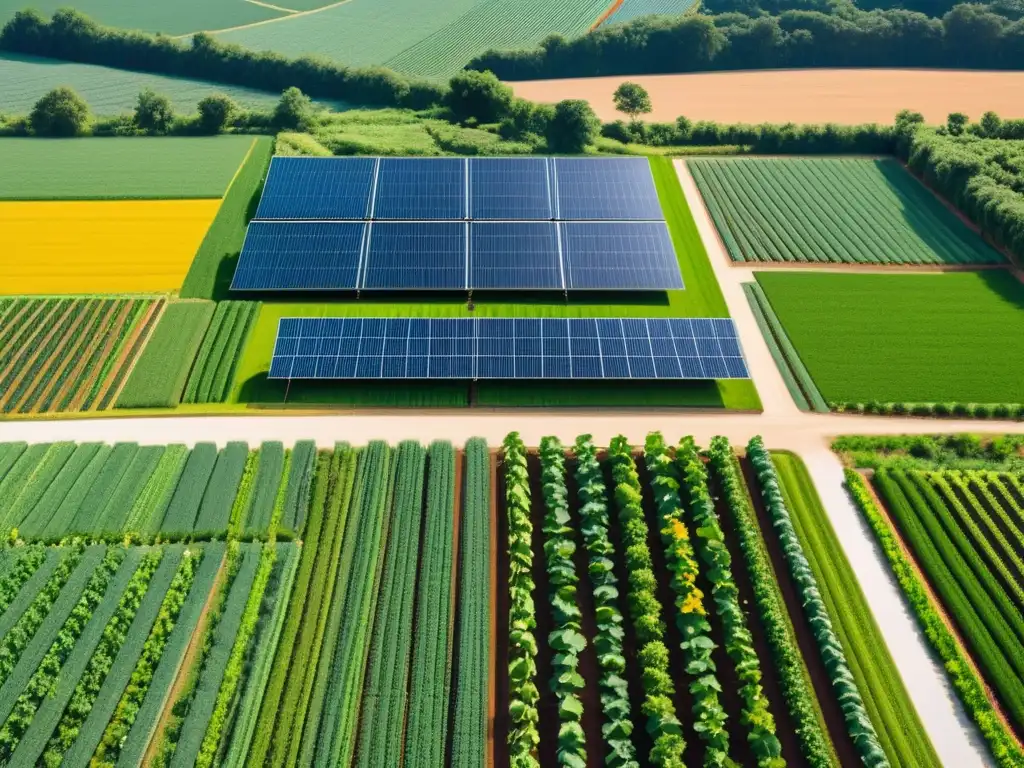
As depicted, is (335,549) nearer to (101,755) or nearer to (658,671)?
(101,755)

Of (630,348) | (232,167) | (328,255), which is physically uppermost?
(232,167)

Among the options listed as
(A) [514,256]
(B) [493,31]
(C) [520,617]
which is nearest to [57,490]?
(C) [520,617]

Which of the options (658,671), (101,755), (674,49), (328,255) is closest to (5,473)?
(101,755)

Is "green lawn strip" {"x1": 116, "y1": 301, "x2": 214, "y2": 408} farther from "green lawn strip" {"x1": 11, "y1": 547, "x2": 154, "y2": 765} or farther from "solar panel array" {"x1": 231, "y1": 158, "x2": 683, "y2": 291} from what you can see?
"green lawn strip" {"x1": 11, "y1": 547, "x2": 154, "y2": 765}

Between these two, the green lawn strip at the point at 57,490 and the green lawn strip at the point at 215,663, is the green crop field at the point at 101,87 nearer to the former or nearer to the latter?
the green lawn strip at the point at 57,490

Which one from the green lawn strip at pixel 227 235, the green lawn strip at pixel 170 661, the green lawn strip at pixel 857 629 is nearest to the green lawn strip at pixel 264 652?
the green lawn strip at pixel 170 661
